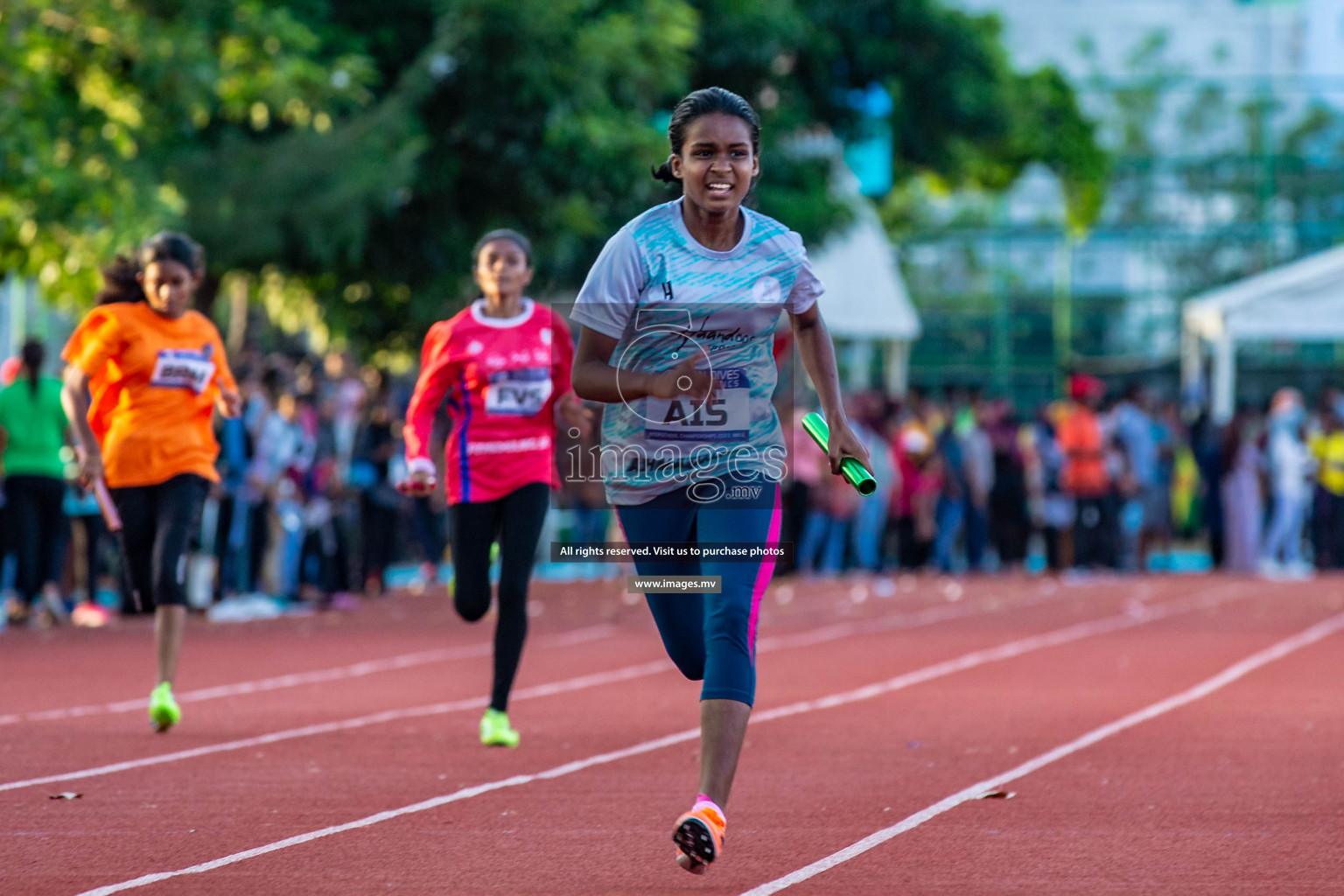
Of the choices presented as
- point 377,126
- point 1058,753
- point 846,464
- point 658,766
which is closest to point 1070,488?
point 377,126

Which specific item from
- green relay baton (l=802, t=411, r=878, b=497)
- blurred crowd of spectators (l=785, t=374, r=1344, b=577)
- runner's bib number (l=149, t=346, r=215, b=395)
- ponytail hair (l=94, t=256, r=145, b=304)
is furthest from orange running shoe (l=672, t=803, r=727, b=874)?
blurred crowd of spectators (l=785, t=374, r=1344, b=577)

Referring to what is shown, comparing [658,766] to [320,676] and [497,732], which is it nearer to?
[497,732]

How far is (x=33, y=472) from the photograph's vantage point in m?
15.4

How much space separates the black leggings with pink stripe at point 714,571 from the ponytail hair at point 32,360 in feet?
34.5

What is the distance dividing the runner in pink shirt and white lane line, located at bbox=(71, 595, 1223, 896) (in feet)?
2.35

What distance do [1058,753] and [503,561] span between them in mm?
2354

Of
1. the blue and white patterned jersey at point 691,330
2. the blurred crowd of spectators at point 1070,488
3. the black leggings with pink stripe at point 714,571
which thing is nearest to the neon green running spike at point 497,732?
the black leggings with pink stripe at point 714,571

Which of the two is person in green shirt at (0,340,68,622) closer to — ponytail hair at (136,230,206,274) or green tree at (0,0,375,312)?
green tree at (0,0,375,312)

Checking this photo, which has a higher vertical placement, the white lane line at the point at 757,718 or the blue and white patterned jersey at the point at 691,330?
the blue and white patterned jersey at the point at 691,330

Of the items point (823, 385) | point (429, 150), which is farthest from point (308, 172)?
point (823, 385)

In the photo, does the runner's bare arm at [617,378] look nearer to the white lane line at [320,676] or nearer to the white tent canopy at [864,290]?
the white lane line at [320,676]

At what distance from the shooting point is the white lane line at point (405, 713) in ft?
26.1

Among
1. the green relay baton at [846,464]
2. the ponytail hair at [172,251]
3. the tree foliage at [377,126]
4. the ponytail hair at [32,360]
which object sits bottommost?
the green relay baton at [846,464]

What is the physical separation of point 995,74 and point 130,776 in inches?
999
